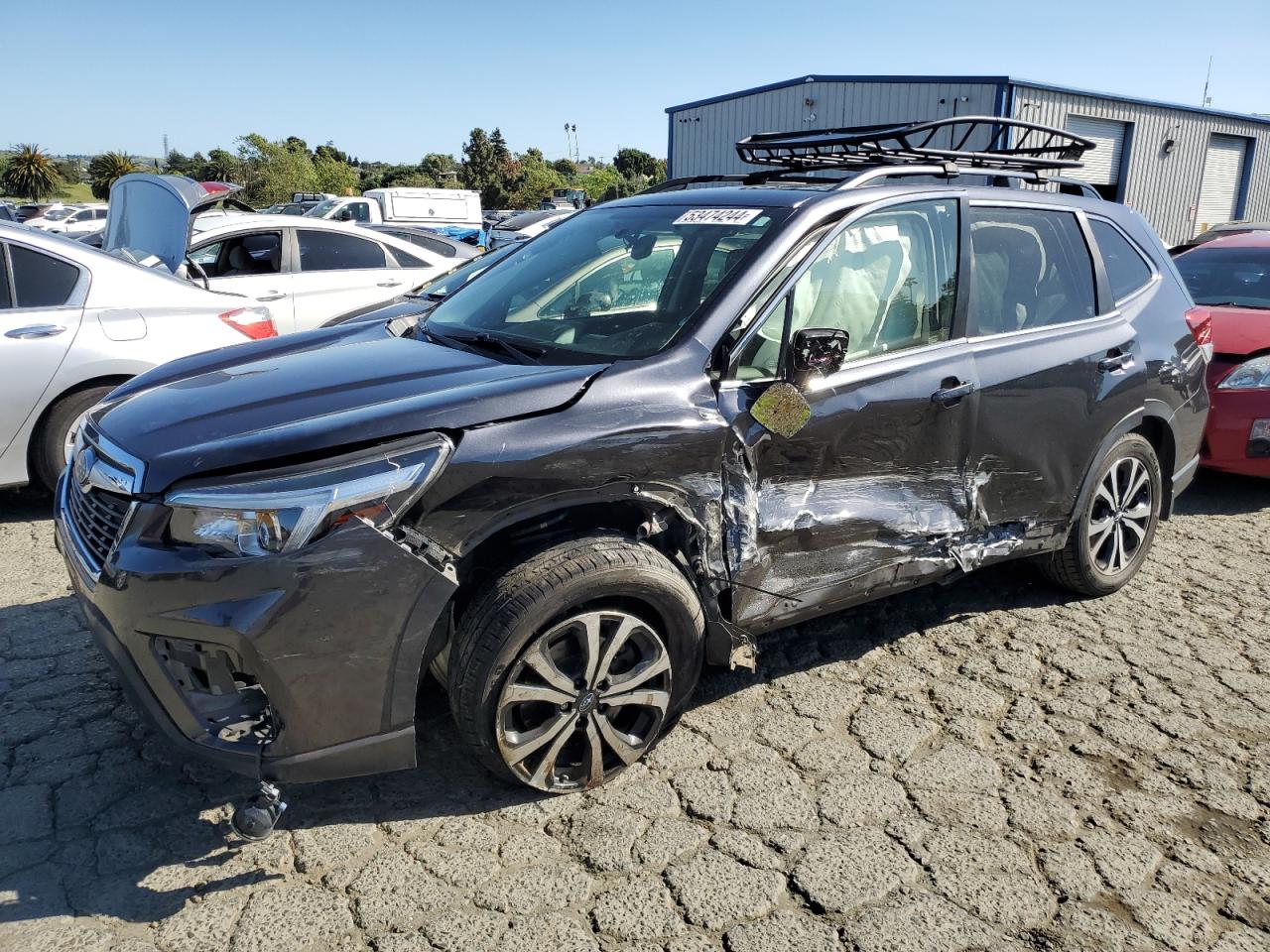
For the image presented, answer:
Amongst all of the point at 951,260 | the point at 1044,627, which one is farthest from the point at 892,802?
the point at 951,260

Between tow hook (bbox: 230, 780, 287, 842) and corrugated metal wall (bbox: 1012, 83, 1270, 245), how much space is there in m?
23.4

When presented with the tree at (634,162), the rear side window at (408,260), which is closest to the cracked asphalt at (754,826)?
the rear side window at (408,260)

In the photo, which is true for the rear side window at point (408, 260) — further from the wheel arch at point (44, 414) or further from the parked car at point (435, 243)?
the wheel arch at point (44, 414)

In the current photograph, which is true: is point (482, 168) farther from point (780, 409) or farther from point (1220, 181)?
point (780, 409)

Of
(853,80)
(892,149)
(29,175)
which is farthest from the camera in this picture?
(29,175)

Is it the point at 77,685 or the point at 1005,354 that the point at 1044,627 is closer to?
the point at 1005,354

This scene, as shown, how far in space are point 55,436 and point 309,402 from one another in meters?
3.19

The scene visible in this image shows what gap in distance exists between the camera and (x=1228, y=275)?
22.4 ft

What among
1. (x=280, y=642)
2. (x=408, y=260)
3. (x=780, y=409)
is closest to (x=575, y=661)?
(x=280, y=642)

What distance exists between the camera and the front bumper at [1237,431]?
5.62 metres

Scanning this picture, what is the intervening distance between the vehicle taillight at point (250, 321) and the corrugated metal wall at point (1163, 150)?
20821 mm

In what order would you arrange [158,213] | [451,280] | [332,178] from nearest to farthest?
[451,280]
[158,213]
[332,178]

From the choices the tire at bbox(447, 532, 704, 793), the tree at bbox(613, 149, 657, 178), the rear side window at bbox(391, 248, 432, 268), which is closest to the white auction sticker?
the tire at bbox(447, 532, 704, 793)

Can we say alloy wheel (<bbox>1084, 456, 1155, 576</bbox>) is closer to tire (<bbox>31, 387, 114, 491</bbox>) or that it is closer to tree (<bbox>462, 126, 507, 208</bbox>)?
tire (<bbox>31, 387, 114, 491</bbox>)
